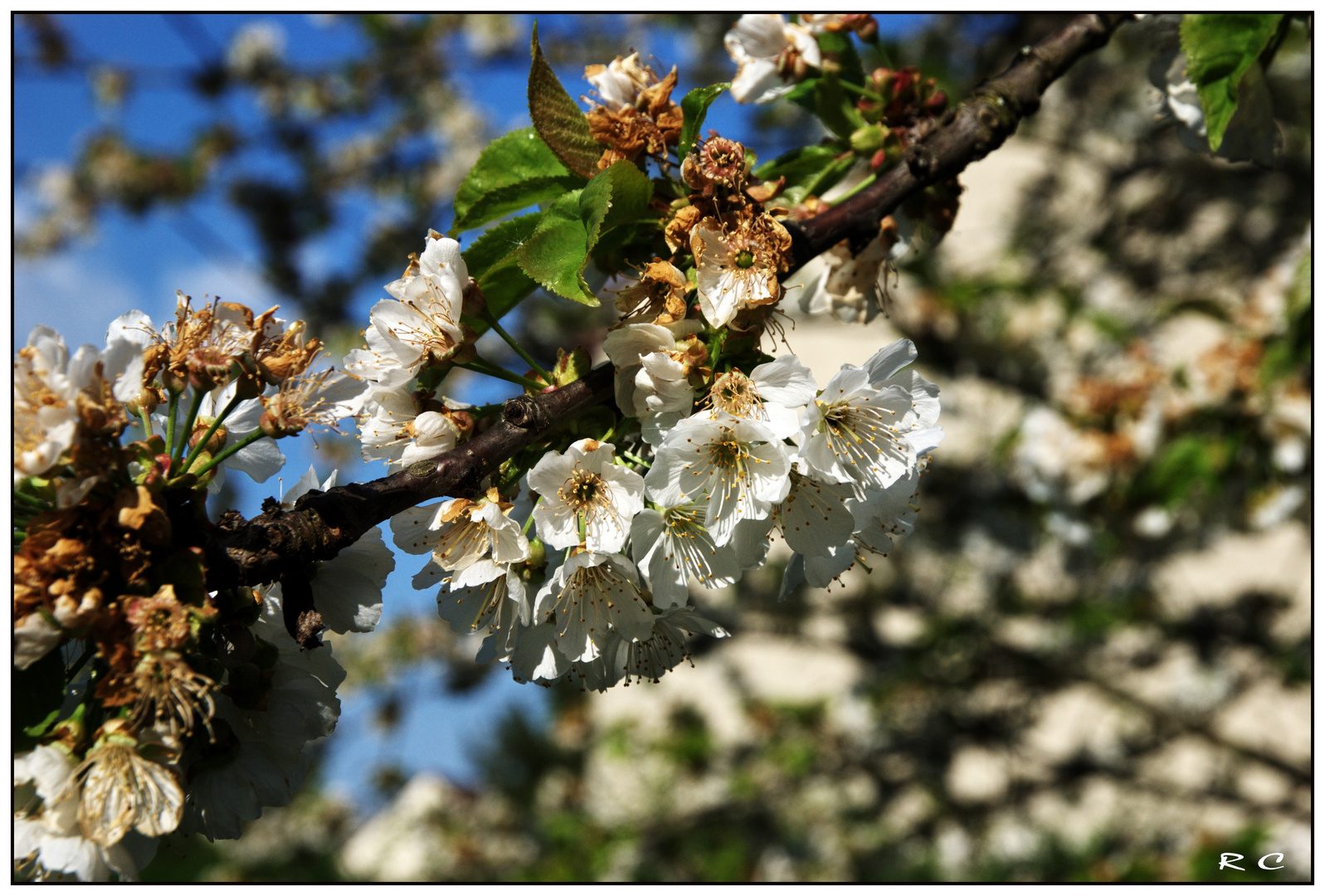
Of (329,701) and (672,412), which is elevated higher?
(672,412)

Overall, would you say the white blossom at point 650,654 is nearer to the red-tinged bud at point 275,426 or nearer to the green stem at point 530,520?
the green stem at point 530,520

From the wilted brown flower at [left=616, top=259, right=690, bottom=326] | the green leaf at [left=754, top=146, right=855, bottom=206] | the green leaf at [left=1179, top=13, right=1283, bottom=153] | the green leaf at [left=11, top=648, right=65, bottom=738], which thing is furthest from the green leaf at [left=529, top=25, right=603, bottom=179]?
the green leaf at [left=1179, top=13, right=1283, bottom=153]

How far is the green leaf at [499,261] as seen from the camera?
946mm

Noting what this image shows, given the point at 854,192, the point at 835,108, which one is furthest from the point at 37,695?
the point at 835,108

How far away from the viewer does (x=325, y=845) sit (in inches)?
264

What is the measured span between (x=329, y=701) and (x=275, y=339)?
399mm

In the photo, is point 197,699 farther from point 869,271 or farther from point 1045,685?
point 1045,685

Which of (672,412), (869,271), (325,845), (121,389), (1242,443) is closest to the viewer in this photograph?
(121,389)

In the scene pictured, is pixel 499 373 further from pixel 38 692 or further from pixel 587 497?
pixel 38 692

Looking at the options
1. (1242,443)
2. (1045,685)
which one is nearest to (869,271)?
(1242,443)

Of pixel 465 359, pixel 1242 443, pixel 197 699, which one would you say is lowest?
pixel 197 699

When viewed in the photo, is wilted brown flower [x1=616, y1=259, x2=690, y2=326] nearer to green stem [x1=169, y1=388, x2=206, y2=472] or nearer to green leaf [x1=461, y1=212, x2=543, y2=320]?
green leaf [x1=461, y1=212, x2=543, y2=320]

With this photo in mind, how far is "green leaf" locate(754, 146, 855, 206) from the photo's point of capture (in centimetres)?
112

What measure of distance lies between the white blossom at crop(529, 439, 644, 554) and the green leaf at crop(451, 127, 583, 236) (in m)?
0.32
